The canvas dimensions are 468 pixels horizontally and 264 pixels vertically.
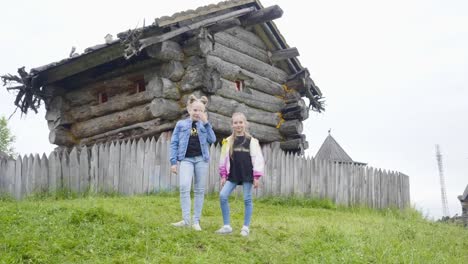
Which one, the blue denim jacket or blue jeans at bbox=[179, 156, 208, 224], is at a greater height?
the blue denim jacket

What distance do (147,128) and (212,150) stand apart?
208cm

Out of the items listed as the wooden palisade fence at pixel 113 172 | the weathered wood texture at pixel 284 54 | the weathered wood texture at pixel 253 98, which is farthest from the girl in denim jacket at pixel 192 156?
the weathered wood texture at pixel 284 54

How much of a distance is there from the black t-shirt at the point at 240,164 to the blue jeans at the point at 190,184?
1.34 ft

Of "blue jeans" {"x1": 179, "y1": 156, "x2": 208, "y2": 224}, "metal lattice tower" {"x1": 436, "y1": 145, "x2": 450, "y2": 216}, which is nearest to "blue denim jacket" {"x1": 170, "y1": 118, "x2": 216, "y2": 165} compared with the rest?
"blue jeans" {"x1": 179, "y1": 156, "x2": 208, "y2": 224}

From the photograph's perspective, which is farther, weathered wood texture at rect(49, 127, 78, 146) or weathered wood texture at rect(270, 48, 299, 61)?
weathered wood texture at rect(270, 48, 299, 61)

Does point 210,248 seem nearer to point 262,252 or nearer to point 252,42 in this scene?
point 262,252

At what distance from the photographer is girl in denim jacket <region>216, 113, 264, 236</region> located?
7465 millimetres

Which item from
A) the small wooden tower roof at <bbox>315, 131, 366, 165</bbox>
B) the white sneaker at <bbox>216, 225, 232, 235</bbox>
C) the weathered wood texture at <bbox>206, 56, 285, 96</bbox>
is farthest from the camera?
the small wooden tower roof at <bbox>315, 131, 366, 165</bbox>

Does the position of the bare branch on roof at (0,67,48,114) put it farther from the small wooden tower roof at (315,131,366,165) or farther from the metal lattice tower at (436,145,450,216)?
the metal lattice tower at (436,145,450,216)

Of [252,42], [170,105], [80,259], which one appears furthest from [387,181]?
[80,259]

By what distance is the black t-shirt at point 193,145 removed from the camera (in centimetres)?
754

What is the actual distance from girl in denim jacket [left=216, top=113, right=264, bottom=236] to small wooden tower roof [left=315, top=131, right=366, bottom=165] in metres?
14.2

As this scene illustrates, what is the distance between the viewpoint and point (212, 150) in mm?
12922

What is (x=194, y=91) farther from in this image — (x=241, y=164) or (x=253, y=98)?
(x=241, y=164)
